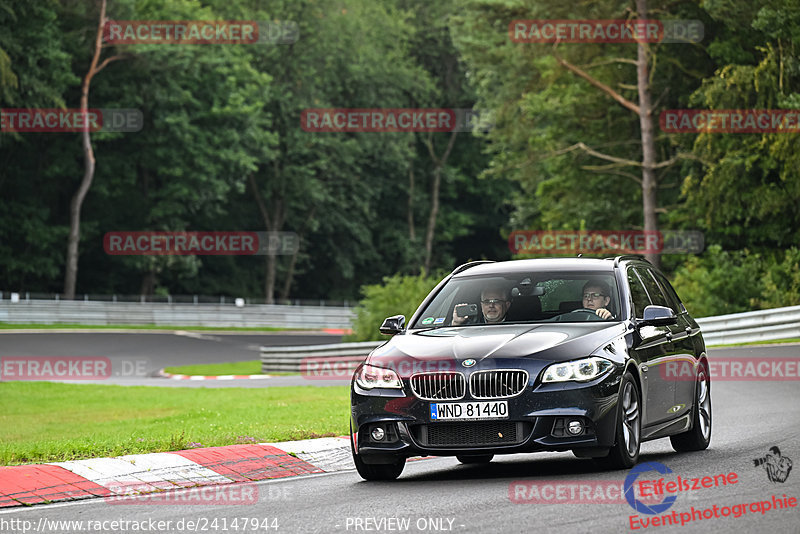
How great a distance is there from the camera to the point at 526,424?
9.77 metres

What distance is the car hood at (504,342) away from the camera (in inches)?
393

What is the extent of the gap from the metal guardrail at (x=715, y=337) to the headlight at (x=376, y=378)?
18149 millimetres

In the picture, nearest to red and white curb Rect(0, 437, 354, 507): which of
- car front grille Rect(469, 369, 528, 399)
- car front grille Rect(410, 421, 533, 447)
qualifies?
car front grille Rect(410, 421, 533, 447)

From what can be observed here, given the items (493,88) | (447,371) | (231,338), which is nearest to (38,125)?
(231,338)

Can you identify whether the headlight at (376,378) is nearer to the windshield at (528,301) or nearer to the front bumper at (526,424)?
the front bumper at (526,424)

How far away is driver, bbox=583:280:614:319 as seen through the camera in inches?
435

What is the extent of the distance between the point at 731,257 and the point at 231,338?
2021cm

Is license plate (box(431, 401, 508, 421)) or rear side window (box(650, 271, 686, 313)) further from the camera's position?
rear side window (box(650, 271, 686, 313))

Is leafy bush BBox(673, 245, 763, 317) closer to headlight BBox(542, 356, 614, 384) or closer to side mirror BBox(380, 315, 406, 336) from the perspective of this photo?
side mirror BBox(380, 315, 406, 336)

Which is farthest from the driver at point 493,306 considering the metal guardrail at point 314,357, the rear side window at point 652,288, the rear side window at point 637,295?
the metal guardrail at point 314,357

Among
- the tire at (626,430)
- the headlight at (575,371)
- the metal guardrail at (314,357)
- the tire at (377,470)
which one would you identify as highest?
the headlight at (575,371)

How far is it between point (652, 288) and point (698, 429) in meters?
1.34

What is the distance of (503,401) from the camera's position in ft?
32.1

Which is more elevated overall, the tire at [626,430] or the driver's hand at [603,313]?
the driver's hand at [603,313]
